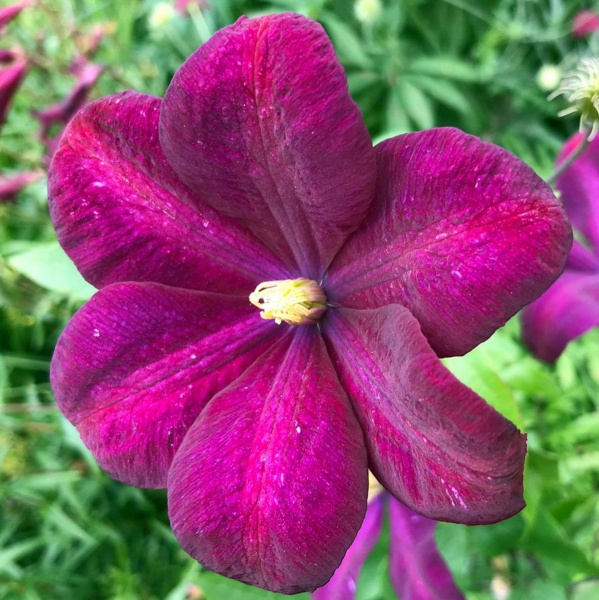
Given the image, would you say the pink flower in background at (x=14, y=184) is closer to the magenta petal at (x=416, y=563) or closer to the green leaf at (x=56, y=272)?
the green leaf at (x=56, y=272)

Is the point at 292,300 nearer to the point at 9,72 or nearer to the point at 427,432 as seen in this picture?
the point at 427,432


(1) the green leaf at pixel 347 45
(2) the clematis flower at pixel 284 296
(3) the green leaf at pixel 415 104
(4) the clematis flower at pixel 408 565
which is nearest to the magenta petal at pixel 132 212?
(2) the clematis flower at pixel 284 296

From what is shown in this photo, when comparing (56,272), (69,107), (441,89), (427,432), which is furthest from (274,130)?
(441,89)

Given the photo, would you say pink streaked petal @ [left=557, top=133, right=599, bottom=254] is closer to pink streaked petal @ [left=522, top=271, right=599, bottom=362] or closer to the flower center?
pink streaked petal @ [left=522, top=271, right=599, bottom=362]

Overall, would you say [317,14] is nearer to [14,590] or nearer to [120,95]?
[120,95]

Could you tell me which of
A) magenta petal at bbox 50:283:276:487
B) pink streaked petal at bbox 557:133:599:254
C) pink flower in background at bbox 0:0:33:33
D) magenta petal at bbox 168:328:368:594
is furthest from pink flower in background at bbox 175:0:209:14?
magenta petal at bbox 168:328:368:594

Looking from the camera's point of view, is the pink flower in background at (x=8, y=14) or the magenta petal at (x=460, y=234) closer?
the magenta petal at (x=460, y=234)
